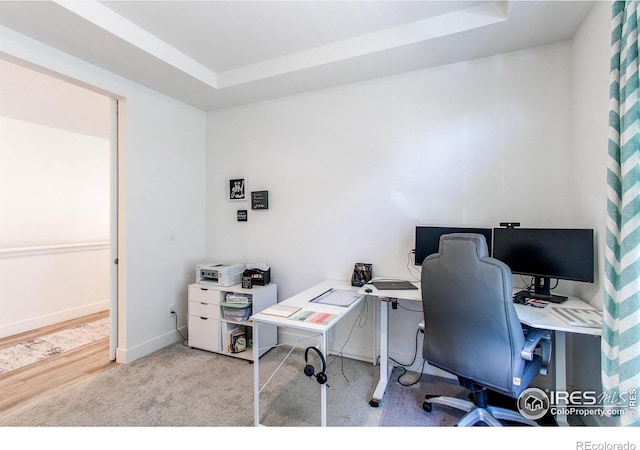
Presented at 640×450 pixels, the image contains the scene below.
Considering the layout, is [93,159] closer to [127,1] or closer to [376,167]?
[127,1]

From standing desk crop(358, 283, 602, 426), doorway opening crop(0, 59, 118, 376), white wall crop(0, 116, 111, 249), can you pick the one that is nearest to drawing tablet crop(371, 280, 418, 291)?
standing desk crop(358, 283, 602, 426)

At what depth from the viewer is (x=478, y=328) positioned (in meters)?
1.54

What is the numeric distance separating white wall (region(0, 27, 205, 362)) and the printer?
36 cm

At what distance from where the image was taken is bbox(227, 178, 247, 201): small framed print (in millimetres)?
3261

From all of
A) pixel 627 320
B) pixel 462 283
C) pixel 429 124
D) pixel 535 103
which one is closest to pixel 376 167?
pixel 429 124

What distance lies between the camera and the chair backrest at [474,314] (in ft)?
4.83

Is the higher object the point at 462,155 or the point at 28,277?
the point at 462,155

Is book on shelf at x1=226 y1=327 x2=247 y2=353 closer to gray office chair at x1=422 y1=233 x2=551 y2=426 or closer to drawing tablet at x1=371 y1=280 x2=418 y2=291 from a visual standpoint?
drawing tablet at x1=371 y1=280 x2=418 y2=291

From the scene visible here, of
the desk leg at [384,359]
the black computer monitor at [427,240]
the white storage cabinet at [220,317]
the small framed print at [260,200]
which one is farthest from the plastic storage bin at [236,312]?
the black computer monitor at [427,240]

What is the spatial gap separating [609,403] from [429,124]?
2.08 m

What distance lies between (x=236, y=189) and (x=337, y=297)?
180 centimetres

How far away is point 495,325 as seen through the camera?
4.89ft

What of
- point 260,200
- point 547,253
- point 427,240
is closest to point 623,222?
point 547,253

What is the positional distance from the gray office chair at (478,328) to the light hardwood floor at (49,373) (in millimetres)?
2773
